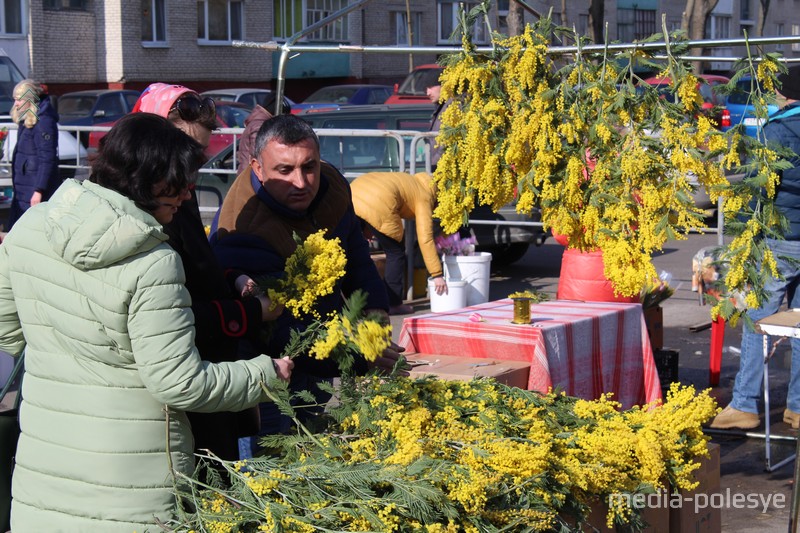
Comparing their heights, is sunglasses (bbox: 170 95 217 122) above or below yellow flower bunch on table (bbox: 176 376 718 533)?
above

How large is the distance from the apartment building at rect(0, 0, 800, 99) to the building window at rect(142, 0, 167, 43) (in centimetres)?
3

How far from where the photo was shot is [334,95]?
24328mm

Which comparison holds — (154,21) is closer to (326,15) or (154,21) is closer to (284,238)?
(326,15)

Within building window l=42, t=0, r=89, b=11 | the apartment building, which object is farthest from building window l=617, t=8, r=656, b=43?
building window l=42, t=0, r=89, b=11

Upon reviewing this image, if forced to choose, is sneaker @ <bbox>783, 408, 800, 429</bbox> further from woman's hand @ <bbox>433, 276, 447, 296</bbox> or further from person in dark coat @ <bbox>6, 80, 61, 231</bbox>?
person in dark coat @ <bbox>6, 80, 61, 231</bbox>

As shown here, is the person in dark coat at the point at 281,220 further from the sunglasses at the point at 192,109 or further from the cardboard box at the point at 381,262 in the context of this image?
the cardboard box at the point at 381,262

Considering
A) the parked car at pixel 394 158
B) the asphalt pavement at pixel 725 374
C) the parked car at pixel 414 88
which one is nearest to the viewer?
the asphalt pavement at pixel 725 374

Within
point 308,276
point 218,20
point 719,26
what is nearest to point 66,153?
point 308,276

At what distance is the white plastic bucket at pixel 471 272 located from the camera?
989 centimetres

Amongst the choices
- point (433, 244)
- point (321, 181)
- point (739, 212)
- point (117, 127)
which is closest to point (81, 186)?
point (117, 127)

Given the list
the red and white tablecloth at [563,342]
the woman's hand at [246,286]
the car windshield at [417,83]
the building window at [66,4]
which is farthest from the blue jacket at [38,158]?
the building window at [66,4]

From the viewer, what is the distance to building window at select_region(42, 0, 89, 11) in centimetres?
2671

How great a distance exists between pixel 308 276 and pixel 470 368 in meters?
2.03

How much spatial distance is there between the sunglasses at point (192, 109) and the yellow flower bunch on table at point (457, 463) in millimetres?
1122
